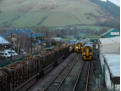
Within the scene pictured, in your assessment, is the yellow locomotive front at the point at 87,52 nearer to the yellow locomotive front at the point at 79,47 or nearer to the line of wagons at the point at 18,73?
the yellow locomotive front at the point at 79,47

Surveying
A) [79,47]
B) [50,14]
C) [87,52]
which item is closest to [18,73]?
[87,52]

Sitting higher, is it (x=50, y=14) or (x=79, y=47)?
(x=50, y=14)

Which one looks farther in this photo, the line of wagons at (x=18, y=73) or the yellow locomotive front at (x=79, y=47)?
the yellow locomotive front at (x=79, y=47)

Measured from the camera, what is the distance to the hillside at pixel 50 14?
136 metres

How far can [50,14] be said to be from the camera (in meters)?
154

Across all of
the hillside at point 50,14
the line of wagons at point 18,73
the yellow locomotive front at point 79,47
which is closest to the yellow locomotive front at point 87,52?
the yellow locomotive front at point 79,47

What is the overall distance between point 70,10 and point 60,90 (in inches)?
6013

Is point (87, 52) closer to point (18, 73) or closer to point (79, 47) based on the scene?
point (79, 47)

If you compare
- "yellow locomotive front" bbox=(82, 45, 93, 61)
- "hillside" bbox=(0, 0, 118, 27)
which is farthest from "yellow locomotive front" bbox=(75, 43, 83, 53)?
"hillside" bbox=(0, 0, 118, 27)

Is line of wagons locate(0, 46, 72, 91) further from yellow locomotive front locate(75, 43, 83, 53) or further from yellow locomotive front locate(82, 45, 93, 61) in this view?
yellow locomotive front locate(75, 43, 83, 53)

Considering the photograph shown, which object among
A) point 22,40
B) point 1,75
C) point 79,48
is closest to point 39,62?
point 1,75

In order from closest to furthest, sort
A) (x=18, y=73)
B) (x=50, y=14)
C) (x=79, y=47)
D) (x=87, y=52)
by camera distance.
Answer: (x=18, y=73) → (x=87, y=52) → (x=79, y=47) → (x=50, y=14)

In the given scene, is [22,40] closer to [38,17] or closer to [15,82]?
[15,82]

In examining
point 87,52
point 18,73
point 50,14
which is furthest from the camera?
point 50,14
